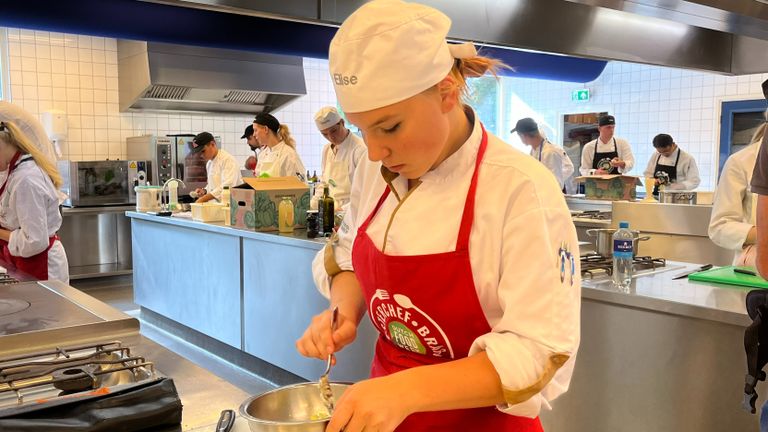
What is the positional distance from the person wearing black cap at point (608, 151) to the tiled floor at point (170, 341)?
188 inches

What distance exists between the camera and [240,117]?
30.0 ft

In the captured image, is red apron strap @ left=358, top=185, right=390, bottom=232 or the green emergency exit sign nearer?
red apron strap @ left=358, top=185, right=390, bottom=232

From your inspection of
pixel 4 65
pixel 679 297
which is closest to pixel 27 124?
pixel 679 297

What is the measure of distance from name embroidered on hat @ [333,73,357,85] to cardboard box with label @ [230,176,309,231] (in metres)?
3.42

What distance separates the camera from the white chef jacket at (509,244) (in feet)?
3.25

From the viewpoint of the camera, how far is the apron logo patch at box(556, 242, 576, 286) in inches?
40.4

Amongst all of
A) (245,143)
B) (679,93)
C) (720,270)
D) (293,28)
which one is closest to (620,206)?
(720,270)

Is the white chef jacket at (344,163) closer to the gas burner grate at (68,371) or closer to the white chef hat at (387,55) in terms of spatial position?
the gas burner grate at (68,371)

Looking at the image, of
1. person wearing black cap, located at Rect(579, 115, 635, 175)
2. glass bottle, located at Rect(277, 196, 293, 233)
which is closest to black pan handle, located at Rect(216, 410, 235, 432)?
glass bottle, located at Rect(277, 196, 293, 233)

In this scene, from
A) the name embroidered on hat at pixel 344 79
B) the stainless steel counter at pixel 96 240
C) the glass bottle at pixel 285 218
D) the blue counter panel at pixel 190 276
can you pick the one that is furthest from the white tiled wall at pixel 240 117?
the name embroidered on hat at pixel 344 79

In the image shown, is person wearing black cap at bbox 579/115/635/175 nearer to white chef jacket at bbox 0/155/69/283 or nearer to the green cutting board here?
the green cutting board

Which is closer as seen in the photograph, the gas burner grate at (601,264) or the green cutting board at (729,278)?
the green cutting board at (729,278)

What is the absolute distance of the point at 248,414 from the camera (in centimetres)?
102

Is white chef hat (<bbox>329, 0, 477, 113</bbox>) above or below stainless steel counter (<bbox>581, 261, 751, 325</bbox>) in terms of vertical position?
above
